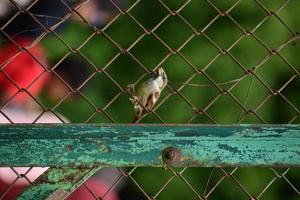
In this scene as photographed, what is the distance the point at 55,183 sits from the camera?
1042mm

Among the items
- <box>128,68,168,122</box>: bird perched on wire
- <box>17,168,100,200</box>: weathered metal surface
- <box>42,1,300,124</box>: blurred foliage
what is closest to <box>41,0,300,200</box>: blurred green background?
<box>42,1,300,124</box>: blurred foliage

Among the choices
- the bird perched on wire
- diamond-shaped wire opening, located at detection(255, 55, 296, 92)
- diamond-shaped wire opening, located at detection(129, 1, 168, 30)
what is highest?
diamond-shaped wire opening, located at detection(129, 1, 168, 30)

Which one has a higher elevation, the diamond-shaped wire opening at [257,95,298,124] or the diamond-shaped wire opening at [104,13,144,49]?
the diamond-shaped wire opening at [104,13,144,49]

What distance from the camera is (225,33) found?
241cm

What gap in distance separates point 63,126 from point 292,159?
38 centimetres

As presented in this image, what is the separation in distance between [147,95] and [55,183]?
10.1 inches

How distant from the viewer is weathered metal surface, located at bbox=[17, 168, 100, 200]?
1.03 m

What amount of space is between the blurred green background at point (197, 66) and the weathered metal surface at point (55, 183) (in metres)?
1.32

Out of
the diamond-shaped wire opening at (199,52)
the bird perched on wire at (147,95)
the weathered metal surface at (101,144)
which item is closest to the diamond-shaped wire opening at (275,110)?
the diamond-shaped wire opening at (199,52)

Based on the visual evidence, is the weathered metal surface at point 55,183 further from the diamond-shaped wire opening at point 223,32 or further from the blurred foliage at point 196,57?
the diamond-shaped wire opening at point 223,32

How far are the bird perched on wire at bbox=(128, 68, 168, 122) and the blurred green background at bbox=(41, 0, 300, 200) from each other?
1.17 meters

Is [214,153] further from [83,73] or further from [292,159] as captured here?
[83,73]

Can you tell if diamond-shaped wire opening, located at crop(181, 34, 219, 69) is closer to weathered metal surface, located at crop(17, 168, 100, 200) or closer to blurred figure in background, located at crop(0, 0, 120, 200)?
blurred figure in background, located at crop(0, 0, 120, 200)

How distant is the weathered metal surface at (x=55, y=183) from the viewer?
1032 millimetres
